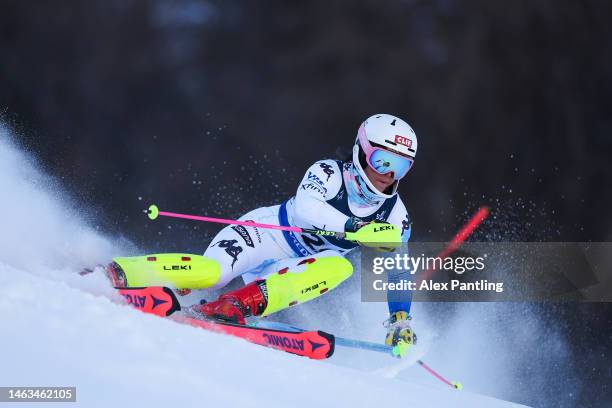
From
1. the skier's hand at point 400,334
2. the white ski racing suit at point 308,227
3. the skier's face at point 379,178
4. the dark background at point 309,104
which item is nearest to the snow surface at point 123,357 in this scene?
the skier's hand at point 400,334

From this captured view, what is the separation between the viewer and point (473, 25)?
833 centimetres

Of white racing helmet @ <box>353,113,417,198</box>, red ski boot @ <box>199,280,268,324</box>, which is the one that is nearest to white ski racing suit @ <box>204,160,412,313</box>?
white racing helmet @ <box>353,113,417,198</box>

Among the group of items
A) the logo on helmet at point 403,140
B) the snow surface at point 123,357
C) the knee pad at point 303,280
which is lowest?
the snow surface at point 123,357

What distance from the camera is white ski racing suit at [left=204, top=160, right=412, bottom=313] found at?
4.63 m

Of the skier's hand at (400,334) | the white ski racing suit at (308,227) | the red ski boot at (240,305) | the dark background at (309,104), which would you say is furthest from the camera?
the dark background at (309,104)

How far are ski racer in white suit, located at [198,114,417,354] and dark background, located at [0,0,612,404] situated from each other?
7.44ft

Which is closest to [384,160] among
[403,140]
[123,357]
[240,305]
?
[403,140]

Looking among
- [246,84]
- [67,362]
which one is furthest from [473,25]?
[67,362]

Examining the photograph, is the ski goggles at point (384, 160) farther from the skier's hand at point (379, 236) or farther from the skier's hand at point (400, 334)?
the skier's hand at point (400, 334)

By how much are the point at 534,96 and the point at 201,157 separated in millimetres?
3260

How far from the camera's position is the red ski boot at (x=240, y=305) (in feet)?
14.0

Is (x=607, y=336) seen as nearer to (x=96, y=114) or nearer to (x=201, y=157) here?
(x=201, y=157)

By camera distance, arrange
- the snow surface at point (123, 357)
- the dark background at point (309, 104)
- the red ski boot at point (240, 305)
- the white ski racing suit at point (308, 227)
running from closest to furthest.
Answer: the snow surface at point (123, 357) → the red ski boot at point (240, 305) → the white ski racing suit at point (308, 227) → the dark background at point (309, 104)

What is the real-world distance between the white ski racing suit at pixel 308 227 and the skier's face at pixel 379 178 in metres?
0.12
